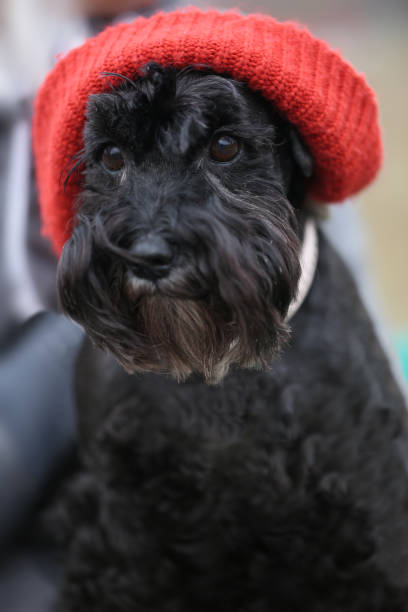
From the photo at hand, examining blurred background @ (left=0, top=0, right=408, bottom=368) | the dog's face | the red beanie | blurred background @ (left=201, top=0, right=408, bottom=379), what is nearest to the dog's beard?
the dog's face

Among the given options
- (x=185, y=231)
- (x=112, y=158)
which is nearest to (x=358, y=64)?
(x=112, y=158)

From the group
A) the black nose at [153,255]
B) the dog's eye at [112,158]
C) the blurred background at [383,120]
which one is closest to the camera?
the black nose at [153,255]

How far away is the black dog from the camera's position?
86 cm

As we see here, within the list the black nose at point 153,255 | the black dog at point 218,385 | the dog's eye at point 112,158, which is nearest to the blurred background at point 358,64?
the black dog at point 218,385

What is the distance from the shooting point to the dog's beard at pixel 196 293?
830 millimetres

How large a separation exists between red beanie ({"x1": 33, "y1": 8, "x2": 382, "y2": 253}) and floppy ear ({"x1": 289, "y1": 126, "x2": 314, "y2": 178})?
0.04 ft

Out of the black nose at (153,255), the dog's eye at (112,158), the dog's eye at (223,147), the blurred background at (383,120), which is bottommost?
the blurred background at (383,120)

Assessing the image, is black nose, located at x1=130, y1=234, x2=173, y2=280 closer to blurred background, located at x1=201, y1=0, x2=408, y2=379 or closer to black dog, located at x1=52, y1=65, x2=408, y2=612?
black dog, located at x1=52, y1=65, x2=408, y2=612

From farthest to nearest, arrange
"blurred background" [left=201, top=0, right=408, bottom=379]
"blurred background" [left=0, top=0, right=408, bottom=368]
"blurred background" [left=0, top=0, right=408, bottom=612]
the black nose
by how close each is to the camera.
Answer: "blurred background" [left=201, top=0, right=408, bottom=379] < "blurred background" [left=0, top=0, right=408, bottom=368] < "blurred background" [left=0, top=0, right=408, bottom=612] < the black nose

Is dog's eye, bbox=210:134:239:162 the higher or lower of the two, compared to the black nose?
higher

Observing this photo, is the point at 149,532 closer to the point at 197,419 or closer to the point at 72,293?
the point at 197,419

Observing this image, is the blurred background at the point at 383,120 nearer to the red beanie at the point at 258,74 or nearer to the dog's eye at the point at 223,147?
the red beanie at the point at 258,74

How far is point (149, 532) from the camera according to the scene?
119 centimetres

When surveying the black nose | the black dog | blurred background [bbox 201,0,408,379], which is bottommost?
blurred background [bbox 201,0,408,379]
